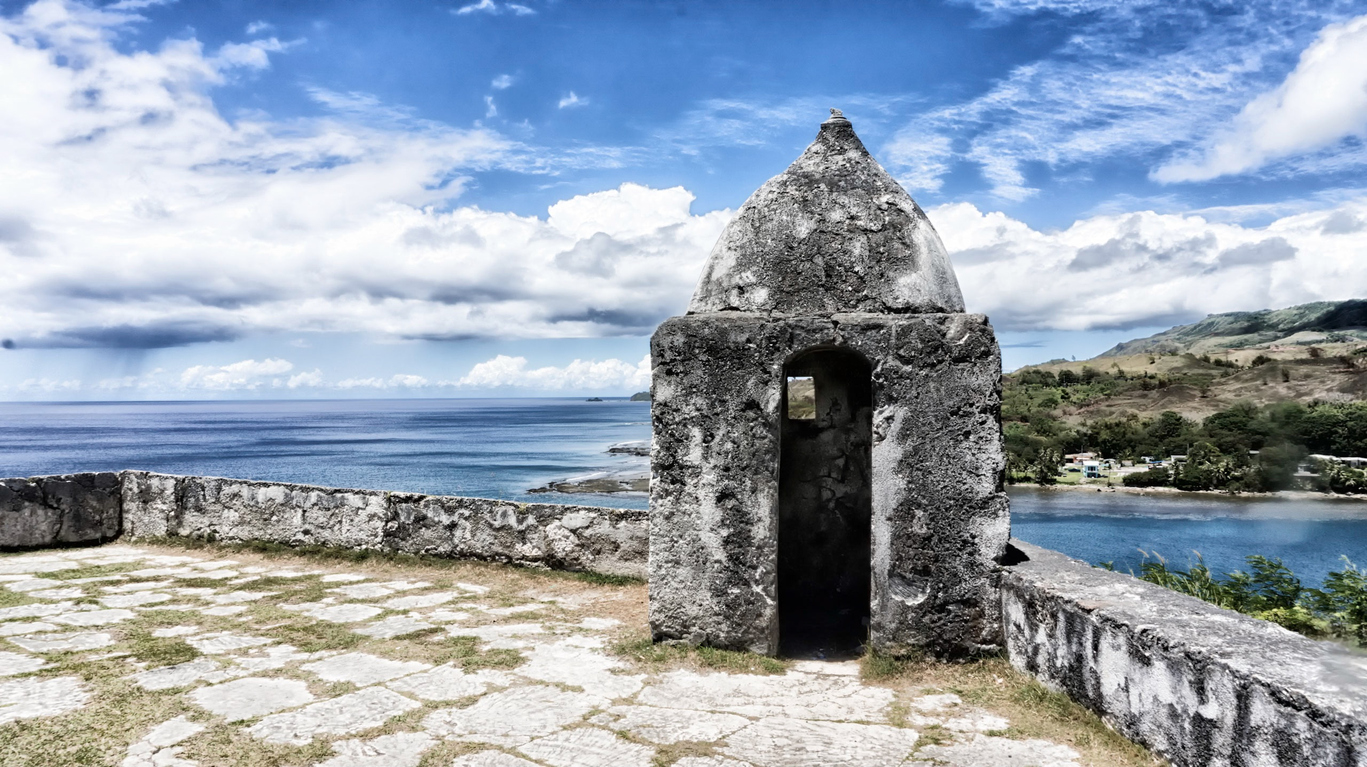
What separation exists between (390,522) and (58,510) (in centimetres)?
380

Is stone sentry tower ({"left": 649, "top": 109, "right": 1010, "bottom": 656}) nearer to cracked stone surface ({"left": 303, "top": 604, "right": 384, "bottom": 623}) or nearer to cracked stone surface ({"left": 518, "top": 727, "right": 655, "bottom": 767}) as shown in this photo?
cracked stone surface ({"left": 518, "top": 727, "right": 655, "bottom": 767})

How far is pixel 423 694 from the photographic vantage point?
3895mm

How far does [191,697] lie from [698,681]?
2.38 metres

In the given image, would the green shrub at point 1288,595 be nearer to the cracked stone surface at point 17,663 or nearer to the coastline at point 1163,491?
the cracked stone surface at point 17,663

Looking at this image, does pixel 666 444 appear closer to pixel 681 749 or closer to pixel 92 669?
pixel 681 749

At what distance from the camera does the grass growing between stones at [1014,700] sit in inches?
127

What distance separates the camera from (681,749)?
10.8 ft

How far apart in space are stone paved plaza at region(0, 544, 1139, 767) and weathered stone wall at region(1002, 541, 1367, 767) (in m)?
0.27

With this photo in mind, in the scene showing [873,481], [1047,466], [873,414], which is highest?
[873,414]

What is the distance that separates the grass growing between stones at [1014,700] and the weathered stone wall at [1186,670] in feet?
0.21

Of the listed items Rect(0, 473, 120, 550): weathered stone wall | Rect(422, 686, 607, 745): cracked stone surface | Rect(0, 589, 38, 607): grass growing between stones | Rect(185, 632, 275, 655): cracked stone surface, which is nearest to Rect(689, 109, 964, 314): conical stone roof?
Rect(422, 686, 607, 745): cracked stone surface

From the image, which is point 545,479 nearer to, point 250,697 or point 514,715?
point 250,697

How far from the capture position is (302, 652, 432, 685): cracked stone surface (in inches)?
163

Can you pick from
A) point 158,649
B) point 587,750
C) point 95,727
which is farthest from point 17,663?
point 587,750
